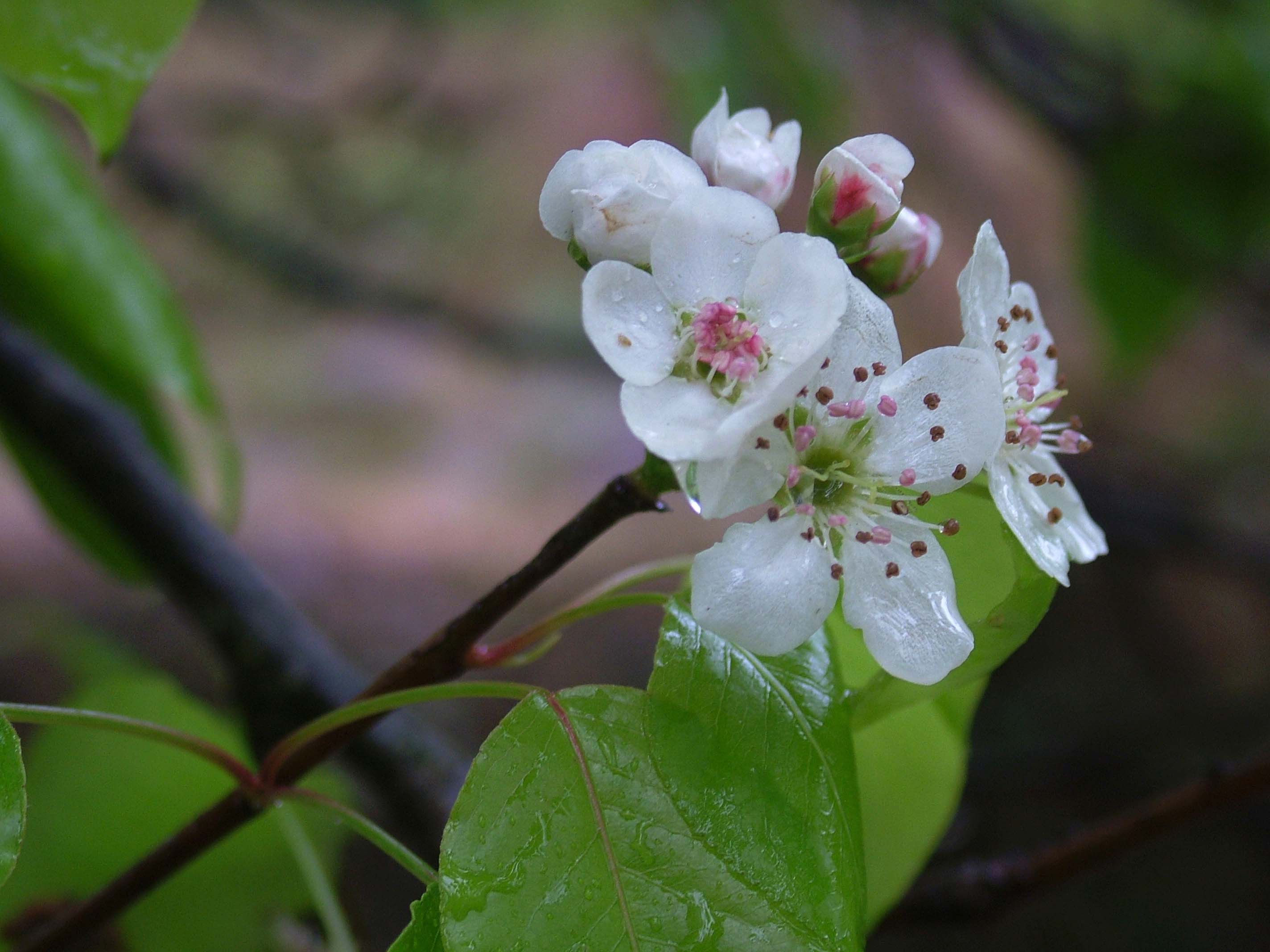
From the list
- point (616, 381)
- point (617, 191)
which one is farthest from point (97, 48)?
point (616, 381)

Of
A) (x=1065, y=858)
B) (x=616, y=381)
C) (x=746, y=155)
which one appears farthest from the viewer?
(x=616, y=381)

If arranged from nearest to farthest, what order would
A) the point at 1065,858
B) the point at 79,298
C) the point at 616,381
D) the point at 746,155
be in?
the point at 746,155 → the point at 1065,858 → the point at 79,298 → the point at 616,381

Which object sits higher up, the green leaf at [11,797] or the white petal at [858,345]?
the white petal at [858,345]

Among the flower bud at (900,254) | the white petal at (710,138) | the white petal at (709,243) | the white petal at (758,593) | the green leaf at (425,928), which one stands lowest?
the green leaf at (425,928)

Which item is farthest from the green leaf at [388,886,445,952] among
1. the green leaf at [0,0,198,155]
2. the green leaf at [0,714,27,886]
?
the green leaf at [0,0,198,155]

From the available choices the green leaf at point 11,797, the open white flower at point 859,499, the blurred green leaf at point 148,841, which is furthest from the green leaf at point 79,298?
the open white flower at point 859,499

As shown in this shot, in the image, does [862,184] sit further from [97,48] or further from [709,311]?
[97,48]

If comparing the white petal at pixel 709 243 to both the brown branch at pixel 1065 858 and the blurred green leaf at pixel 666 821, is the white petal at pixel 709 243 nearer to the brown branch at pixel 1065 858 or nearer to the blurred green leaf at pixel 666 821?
the blurred green leaf at pixel 666 821
